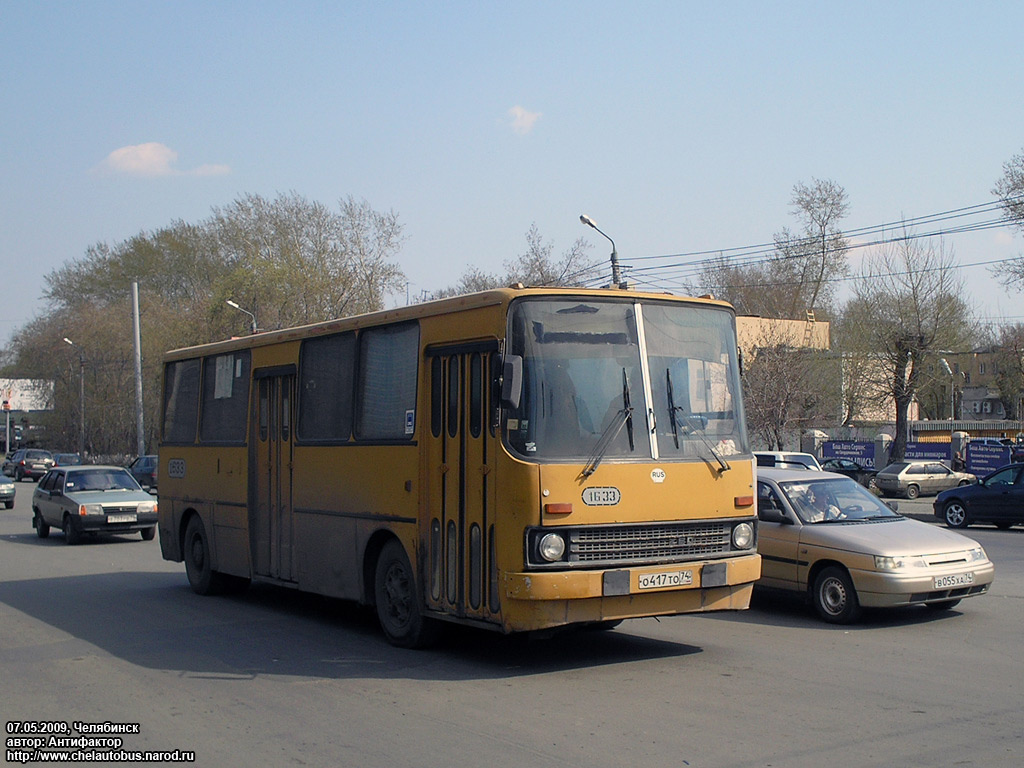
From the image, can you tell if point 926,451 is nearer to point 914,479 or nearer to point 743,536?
point 914,479

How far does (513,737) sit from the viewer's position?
642cm

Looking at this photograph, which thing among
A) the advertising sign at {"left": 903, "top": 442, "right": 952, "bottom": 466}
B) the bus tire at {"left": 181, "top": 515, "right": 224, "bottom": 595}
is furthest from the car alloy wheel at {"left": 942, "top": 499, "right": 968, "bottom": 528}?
the bus tire at {"left": 181, "top": 515, "right": 224, "bottom": 595}

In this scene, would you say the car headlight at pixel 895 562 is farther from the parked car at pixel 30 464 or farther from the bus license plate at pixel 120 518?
the parked car at pixel 30 464

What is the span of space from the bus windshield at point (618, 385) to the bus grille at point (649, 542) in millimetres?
563

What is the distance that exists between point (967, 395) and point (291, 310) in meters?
65.3

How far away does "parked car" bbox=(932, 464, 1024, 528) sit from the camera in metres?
23.2

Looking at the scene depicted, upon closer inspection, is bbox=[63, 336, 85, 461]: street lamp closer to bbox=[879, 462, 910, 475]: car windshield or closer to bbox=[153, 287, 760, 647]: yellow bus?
bbox=[879, 462, 910, 475]: car windshield

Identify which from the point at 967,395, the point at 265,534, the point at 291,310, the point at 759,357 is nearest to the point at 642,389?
the point at 265,534

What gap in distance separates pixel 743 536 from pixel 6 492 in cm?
3261

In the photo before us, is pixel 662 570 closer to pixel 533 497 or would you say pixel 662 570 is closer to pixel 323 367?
pixel 533 497

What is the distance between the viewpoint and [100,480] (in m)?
23.1

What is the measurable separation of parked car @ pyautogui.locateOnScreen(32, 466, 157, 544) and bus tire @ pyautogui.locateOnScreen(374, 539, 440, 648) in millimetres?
13870

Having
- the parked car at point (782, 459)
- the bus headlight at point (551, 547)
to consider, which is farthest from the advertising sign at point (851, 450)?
the bus headlight at point (551, 547)

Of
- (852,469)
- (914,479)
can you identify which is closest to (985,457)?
(914,479)
